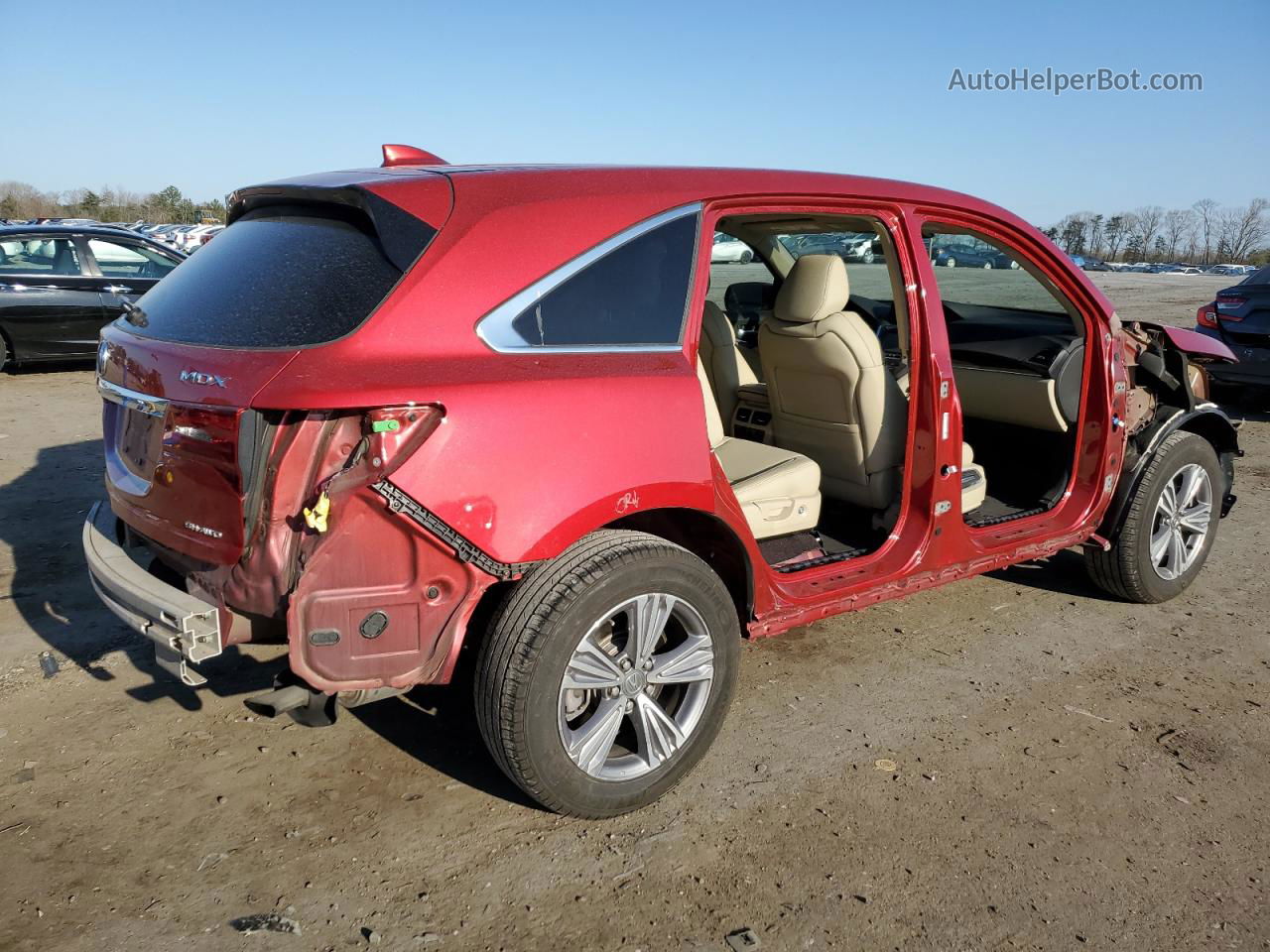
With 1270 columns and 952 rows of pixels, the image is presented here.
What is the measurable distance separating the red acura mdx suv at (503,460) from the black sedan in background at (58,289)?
855 centimetres

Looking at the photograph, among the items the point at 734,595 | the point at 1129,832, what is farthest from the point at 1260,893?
the point at 734,595

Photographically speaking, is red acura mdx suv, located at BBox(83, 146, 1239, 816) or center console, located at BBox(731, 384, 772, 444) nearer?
red acura mdx suv, located at BBox(83, 146, 1239, 816)

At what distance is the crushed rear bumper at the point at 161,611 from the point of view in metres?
2.44

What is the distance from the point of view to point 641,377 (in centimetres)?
275

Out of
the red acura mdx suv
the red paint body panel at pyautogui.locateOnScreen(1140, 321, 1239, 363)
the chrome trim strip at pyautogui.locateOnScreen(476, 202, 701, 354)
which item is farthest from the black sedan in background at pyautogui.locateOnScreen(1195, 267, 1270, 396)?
the chrome trim strip at pyautogui.locateOnScreen(476, 202, 701, 354)

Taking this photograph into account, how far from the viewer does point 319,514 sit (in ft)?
7.67

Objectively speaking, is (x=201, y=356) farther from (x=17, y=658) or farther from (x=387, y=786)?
(x=17, y=658)

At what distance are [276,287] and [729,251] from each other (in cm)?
204

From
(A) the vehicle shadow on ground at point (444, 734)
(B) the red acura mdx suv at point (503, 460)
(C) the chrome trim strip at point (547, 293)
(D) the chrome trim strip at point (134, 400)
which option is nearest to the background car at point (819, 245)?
(B) the red acura mdx suv at point (503, 460)

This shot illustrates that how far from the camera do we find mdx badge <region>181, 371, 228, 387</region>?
95.6 inches

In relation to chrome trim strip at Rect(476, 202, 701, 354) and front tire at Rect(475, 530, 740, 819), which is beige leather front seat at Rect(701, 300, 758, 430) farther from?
front tire at Rect(475, 530, 740, 819)

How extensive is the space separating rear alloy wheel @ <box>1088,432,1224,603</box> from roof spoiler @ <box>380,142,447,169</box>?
3358mm

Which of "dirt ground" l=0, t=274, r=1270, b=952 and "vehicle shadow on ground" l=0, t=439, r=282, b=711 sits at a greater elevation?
"dirt ground" l=0, t=274, r=1270, b=952

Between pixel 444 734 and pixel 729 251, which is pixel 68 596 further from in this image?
pixel 729 251
